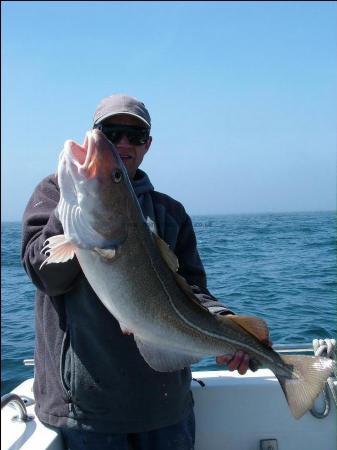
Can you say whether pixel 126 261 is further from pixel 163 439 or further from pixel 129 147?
pixel 163 439

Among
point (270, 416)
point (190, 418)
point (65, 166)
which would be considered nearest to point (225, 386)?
point (270, 416)

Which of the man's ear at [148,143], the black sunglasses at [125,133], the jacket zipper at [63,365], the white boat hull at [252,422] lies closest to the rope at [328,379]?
the white boat hull at [252,422]

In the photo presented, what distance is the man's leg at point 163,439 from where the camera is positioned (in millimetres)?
2973

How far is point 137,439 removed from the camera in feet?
9.77

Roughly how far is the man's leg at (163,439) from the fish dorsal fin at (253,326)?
2.49 ft

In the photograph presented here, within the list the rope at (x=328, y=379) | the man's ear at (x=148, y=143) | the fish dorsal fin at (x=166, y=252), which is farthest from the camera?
the rope at (x=328, y=379)

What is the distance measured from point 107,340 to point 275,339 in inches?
205

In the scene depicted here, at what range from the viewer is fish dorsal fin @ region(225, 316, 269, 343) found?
9.49ft

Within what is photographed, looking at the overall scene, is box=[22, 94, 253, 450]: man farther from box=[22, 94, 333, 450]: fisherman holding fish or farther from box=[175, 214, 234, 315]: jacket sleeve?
box=[175, 214, 234, 315]: jacket sleeve

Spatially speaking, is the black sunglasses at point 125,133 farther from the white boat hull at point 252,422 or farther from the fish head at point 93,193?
the white boat hull at point 252,422

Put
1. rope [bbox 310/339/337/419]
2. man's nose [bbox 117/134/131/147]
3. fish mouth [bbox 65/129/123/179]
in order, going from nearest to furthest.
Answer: fish mouth [bbox 65/129/123/179]
man's nose [bbox 117/134/131/147]
rope [bbox 310/339/337/419]

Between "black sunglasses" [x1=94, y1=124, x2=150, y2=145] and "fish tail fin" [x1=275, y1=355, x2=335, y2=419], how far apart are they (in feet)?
5.30

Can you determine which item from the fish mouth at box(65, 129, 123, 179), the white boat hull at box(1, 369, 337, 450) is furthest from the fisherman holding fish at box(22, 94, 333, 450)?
the white boat hull at box(1, 369, 337, 450)

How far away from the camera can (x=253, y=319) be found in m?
2.94
